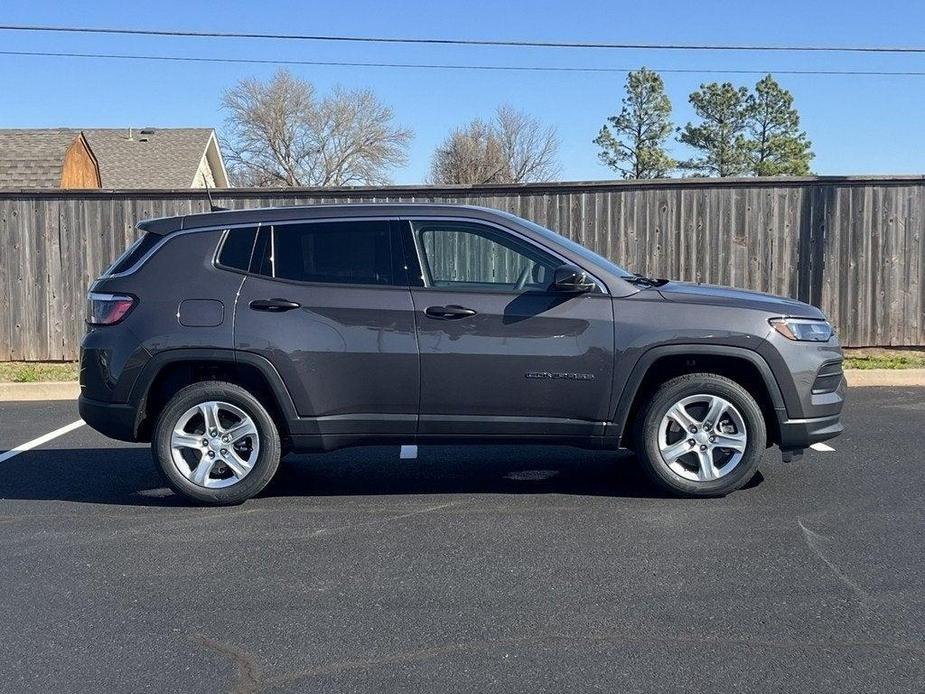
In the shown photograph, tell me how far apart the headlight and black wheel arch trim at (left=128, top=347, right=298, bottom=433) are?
9.88 ft

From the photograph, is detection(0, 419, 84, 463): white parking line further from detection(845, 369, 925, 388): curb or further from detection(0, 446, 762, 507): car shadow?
detection(845, 369, 925, 388): curb

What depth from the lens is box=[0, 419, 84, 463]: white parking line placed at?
794 cm

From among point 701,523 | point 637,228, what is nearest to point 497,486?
point 701,523

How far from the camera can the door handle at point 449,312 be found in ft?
19.9

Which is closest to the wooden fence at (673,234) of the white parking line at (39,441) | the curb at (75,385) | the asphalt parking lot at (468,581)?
the curb at (75,385)

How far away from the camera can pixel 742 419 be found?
20.3 ft

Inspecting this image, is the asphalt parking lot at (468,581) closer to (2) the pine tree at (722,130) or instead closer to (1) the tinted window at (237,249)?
(1) the tinted window at (237,249)

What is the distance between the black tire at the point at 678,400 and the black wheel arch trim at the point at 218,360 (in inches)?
85.8

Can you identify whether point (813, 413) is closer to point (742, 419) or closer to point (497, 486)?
point (742, 419)

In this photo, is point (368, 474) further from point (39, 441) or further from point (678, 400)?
point (39, 441)

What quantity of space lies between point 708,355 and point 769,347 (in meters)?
0.36

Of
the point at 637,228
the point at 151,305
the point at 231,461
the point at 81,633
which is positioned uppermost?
the point at 637,228

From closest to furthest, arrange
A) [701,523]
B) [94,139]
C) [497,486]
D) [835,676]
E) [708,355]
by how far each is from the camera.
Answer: [835,676] → [701,523] → [708,355] → [497,486] → [94,139]

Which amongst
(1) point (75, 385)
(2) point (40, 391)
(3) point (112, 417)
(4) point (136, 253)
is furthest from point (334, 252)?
(2) point (40, 391)
